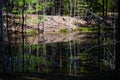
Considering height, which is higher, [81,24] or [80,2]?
[80,2]

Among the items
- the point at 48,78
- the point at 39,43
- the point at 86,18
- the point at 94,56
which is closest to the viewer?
the point at 48,78

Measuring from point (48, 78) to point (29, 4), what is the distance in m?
42.6

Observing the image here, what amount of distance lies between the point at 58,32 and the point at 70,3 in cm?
1308

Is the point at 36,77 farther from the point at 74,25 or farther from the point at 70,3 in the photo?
the point at 70,3

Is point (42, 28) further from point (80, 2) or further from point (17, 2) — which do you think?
point (80, 2)

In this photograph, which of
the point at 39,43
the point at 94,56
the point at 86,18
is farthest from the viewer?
the point at 86,18

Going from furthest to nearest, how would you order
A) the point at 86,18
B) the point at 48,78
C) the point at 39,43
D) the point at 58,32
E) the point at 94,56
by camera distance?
the point at 86,18 < the point at 58,32 < the point at 39,43 < the point at 94,56 < the point at 48,78

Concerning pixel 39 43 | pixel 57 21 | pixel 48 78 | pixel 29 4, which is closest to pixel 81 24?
pixel 57 21

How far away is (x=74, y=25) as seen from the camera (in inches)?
2144

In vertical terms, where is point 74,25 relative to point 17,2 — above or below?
below

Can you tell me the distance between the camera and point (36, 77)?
40.7 ft

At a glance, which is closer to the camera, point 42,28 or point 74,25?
point 42,28

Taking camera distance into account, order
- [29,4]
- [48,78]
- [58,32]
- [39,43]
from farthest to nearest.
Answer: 1. [29,4]
2. [58,32]
3. [39,43]
4. [48,78]

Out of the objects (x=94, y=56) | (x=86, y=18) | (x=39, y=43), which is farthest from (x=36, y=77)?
(x=86, y=18)
